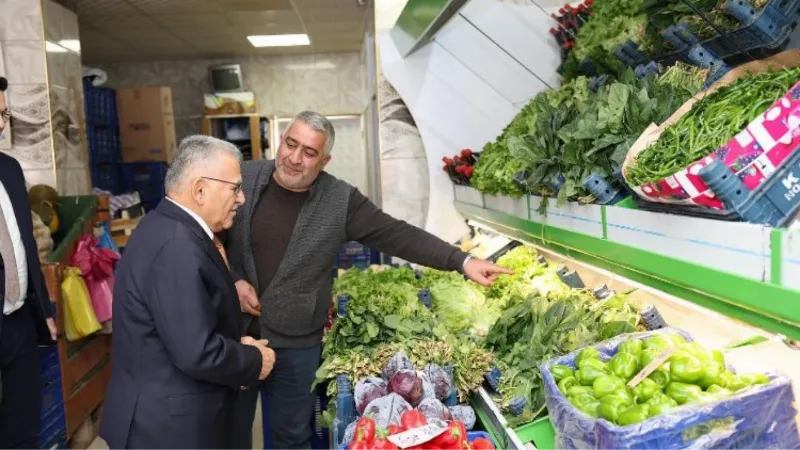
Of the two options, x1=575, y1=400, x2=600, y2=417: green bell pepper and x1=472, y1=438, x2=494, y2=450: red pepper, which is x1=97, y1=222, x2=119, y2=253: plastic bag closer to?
x1=472, y1=438, x2=494, y2=450: red pepper

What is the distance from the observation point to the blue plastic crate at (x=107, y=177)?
895cm

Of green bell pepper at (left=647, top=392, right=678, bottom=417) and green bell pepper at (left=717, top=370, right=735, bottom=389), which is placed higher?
green bell pepper at (left=717, top=370, right=735, bottom=389)

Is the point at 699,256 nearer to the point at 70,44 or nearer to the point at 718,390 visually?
the point at 718,390

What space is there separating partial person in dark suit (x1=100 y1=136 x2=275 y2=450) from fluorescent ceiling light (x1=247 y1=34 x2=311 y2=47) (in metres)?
8.00

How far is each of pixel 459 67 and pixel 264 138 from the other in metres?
7.04

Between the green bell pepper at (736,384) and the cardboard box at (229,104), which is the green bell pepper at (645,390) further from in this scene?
the cardboard box at (229,104)

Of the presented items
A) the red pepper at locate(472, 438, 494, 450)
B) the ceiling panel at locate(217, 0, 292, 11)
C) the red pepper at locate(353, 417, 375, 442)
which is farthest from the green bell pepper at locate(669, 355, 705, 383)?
the ceiling panel at locate(217, 0, 292, 11)

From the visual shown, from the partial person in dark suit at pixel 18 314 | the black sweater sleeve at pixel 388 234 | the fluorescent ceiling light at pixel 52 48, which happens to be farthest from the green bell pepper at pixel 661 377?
the fluorescent ceiling light at pixel 52 48

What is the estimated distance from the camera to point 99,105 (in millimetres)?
8656

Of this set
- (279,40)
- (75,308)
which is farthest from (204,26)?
(75,308)

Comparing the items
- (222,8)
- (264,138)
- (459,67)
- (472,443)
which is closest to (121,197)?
(222,8)

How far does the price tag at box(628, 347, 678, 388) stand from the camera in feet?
5.56

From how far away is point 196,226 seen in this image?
2.36m

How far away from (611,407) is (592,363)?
0.85 feet
